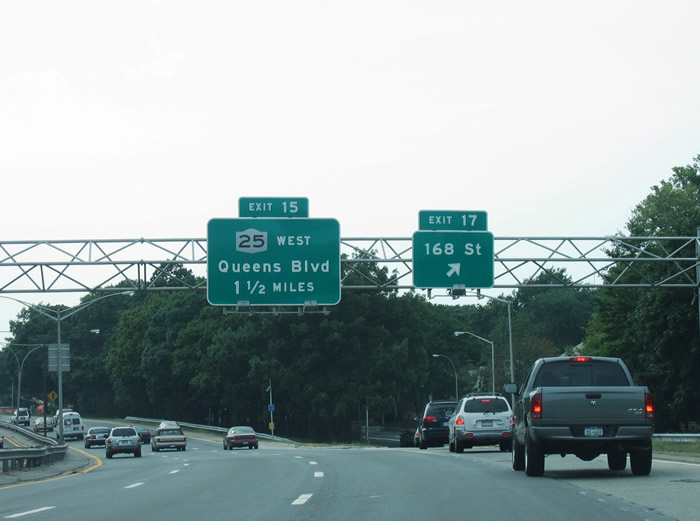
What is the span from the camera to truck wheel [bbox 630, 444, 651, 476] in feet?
56.4

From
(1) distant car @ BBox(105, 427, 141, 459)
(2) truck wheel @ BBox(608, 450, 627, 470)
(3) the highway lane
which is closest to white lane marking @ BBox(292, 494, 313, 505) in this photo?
(3) the highway lane

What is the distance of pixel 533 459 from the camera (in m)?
17.7

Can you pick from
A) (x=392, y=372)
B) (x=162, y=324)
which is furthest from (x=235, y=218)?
(x=162, y=324)

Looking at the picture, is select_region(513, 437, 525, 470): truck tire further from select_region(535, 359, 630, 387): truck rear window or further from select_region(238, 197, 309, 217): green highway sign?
select_region(238, 197, 309, 217): green highway sign

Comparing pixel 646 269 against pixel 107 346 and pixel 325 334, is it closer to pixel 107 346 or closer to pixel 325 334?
pixel 325 334

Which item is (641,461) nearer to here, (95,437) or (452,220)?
(452,220)

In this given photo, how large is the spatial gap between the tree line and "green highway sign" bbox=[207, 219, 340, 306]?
3.89 metres

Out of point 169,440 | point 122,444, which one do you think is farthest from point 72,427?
point 122,444

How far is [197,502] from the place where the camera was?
15516 millimetres

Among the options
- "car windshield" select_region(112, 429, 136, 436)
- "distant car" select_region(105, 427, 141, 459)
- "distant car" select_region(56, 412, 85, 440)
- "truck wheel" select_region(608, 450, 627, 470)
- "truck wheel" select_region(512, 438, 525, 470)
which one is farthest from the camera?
"distant car" select_region(56, 412, 85, 440)

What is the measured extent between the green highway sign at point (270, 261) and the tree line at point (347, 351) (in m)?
3.89

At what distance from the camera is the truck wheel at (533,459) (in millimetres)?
17375

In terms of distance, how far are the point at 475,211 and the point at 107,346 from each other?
106387 millimetres

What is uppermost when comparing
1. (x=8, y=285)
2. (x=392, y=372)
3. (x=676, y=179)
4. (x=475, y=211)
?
(x=676, y=179)
